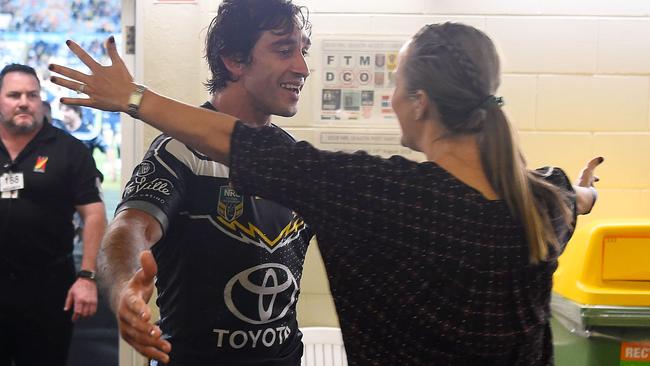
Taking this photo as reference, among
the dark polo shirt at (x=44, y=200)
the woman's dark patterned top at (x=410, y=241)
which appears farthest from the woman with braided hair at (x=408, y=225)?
the dark polo shirt at (x=44, y=200)

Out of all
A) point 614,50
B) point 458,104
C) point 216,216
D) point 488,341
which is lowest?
point 488,341

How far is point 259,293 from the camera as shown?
4.75ft

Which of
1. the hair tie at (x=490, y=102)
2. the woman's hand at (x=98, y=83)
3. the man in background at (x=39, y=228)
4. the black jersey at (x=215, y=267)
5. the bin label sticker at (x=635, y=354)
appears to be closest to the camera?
the woman's hand at (x=98, y=83)

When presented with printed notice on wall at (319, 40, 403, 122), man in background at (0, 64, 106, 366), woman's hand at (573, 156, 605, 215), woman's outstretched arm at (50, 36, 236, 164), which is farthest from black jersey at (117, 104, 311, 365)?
man in background at (0, 64, 106, 366)

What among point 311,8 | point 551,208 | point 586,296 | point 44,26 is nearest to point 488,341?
point 551,208

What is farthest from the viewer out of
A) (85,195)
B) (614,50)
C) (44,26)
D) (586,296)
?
(44,26)

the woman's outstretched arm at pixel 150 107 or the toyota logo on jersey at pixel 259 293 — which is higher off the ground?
the woman's outstretched arm at pixel 150 107

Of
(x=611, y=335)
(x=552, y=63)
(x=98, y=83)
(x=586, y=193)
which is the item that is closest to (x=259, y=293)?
Result: (x=98, y=83)

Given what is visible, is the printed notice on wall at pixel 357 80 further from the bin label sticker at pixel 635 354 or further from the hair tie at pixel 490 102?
the hair tie at pixel 490 102

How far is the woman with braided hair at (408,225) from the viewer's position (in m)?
1.08

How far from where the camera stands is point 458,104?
1.15 meters

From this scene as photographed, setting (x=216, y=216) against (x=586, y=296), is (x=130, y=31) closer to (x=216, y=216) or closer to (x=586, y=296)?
(x=216, y=216)

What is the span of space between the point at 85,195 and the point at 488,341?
226cm

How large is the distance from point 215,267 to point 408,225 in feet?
1.64
